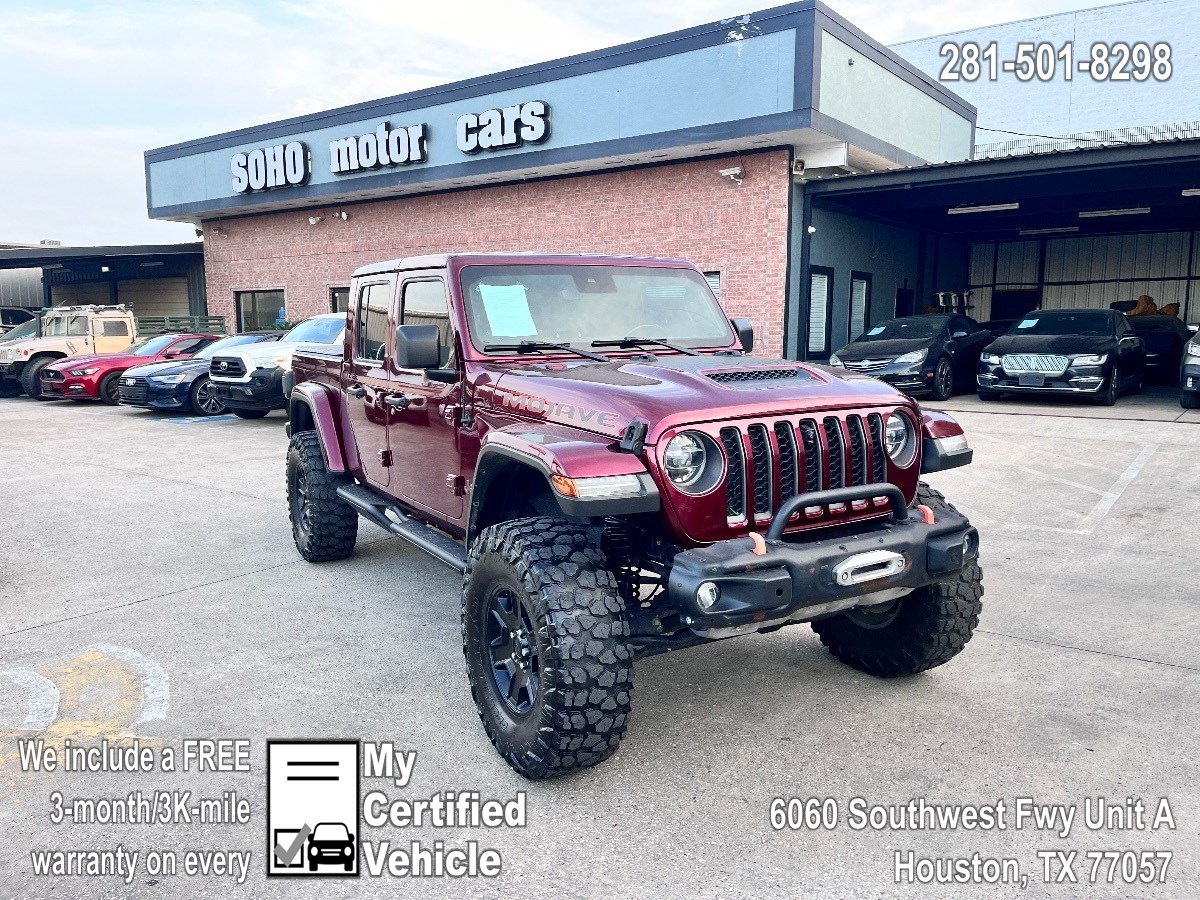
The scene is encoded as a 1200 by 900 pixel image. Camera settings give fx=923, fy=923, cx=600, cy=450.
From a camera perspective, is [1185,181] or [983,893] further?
[1185,181]

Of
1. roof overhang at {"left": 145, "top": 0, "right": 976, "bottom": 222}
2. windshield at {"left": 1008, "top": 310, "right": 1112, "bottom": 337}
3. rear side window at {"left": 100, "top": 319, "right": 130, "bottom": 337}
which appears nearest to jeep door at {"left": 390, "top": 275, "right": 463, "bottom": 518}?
roof overhang at {"left": 145, "top": 0, "right": 976, "bottom": 222}

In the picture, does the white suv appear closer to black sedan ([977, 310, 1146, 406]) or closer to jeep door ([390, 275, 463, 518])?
jeep door ([390, 275, 463, 518])

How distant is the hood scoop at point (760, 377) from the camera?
354 cm

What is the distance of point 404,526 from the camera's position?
476 centimetres

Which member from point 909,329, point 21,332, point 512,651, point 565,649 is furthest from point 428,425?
point 21,332

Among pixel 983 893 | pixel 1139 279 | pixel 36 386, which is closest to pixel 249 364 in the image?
pixel 36 386

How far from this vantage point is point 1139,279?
23562mm

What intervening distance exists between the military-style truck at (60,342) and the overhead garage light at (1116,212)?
20.7 m

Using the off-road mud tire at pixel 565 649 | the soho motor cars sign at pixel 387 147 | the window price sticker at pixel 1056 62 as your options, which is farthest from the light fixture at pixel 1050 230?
the off-road mud tire at pixel 565 649

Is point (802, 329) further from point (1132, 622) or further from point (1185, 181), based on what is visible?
point (1132, 622)

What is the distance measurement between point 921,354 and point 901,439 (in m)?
11.3

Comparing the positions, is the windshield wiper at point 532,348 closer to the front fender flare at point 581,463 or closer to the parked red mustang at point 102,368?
the front fender flare at point 581,463

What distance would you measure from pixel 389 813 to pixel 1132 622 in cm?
394

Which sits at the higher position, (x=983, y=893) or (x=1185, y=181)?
(x=1185, y=181)
